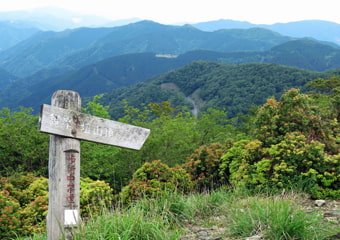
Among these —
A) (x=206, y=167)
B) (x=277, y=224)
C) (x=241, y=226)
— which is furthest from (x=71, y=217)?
(x=206, y=167)

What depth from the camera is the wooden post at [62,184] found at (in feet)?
9.75

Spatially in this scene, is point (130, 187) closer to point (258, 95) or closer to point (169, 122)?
point (169, 122)

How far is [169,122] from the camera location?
17.4m

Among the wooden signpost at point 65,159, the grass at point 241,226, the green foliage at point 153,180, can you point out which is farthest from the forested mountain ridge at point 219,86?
the wooden signpost at point 65,159

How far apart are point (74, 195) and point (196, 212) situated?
5.67 ft

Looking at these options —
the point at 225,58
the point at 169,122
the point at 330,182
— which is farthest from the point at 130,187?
the point at 225,58

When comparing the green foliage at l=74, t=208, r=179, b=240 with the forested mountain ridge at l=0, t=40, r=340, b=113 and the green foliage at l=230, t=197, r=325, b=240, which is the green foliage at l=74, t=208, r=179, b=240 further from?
the forested mountain ridge at l=0, t=40, r=340, b=113

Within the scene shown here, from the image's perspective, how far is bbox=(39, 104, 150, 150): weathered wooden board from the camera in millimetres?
2861

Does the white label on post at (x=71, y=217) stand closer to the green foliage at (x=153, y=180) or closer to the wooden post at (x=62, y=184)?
the wooden post at (x=62, y=184)

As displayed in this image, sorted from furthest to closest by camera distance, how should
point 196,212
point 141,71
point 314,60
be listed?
point 141,71
point 314,60
point 196,212

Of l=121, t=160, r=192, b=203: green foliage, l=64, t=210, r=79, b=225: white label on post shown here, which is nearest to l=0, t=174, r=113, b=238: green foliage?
l=121, t=160, r=192, b=203: green foliage

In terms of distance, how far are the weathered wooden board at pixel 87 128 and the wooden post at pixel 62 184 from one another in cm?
6

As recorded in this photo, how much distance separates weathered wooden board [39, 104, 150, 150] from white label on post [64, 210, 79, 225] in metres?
0.63

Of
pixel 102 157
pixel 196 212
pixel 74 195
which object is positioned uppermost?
pixel 74 195
